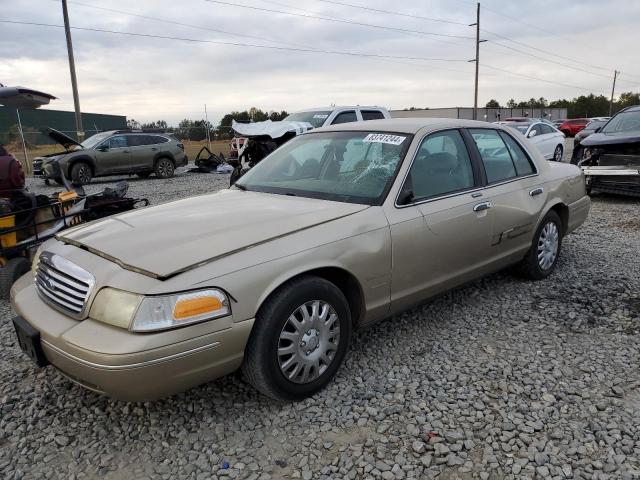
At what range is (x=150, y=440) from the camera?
8.79ft

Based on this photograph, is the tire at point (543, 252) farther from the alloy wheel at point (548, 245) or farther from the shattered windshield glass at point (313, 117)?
the shattered windshield glass at point (313, 117)

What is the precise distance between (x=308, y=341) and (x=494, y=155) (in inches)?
98.7

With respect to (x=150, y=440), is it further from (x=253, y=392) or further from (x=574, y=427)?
(x=574, y=427)

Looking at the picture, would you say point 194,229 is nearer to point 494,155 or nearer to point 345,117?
point 494,155

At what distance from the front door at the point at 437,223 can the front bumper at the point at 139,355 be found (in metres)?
1.24

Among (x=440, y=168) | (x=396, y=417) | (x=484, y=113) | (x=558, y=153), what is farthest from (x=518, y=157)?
(x=484, y=113)

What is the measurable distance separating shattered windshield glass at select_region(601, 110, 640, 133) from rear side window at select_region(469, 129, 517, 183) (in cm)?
691

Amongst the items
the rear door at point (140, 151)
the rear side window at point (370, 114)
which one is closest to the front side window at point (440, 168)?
the rear side window at point (370, 114)

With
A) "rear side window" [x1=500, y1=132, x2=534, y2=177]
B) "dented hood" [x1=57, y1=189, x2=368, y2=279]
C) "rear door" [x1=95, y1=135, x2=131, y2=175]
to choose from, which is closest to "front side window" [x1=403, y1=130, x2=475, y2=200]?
"dented hood" [x1=57, y1=189, x2=368, y2=279]

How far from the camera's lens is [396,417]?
9.30 feet

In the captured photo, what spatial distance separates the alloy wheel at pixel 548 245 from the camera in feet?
15.7

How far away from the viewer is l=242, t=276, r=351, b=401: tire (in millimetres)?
2674

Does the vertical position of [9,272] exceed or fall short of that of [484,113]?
it exceeds it

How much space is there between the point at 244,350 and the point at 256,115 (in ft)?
128
